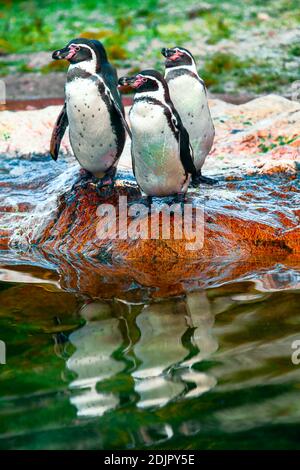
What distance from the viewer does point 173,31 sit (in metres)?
13.5

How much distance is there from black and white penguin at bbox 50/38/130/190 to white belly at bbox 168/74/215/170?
0.41 metres

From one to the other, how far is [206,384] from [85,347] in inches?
30.2

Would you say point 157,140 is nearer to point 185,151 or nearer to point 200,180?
point 185,151

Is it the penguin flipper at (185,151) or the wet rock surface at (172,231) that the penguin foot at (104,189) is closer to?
the wet rock surface at (172,231)

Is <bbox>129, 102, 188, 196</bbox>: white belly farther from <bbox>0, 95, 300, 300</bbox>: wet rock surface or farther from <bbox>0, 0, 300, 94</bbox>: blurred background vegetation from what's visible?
<bbox>0, 0, 300, 94</bbox>: blurred background vegetation

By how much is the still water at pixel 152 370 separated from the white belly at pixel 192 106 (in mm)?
1357

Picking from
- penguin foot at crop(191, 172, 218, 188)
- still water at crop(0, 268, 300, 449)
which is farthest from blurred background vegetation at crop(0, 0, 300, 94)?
still water at crop(0, 268, 300, 449)

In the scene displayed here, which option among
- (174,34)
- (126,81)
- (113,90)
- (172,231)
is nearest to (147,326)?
(172,231)

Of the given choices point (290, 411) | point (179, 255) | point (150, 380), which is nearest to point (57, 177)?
point (179, 255)

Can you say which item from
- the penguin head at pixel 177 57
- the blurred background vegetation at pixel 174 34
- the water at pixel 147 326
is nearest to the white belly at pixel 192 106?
the penguin head at pixel 177 57

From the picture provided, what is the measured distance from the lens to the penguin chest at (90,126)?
235 inches

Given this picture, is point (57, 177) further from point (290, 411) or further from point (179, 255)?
point (290, 411)

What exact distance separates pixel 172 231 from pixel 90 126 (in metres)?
0.87
